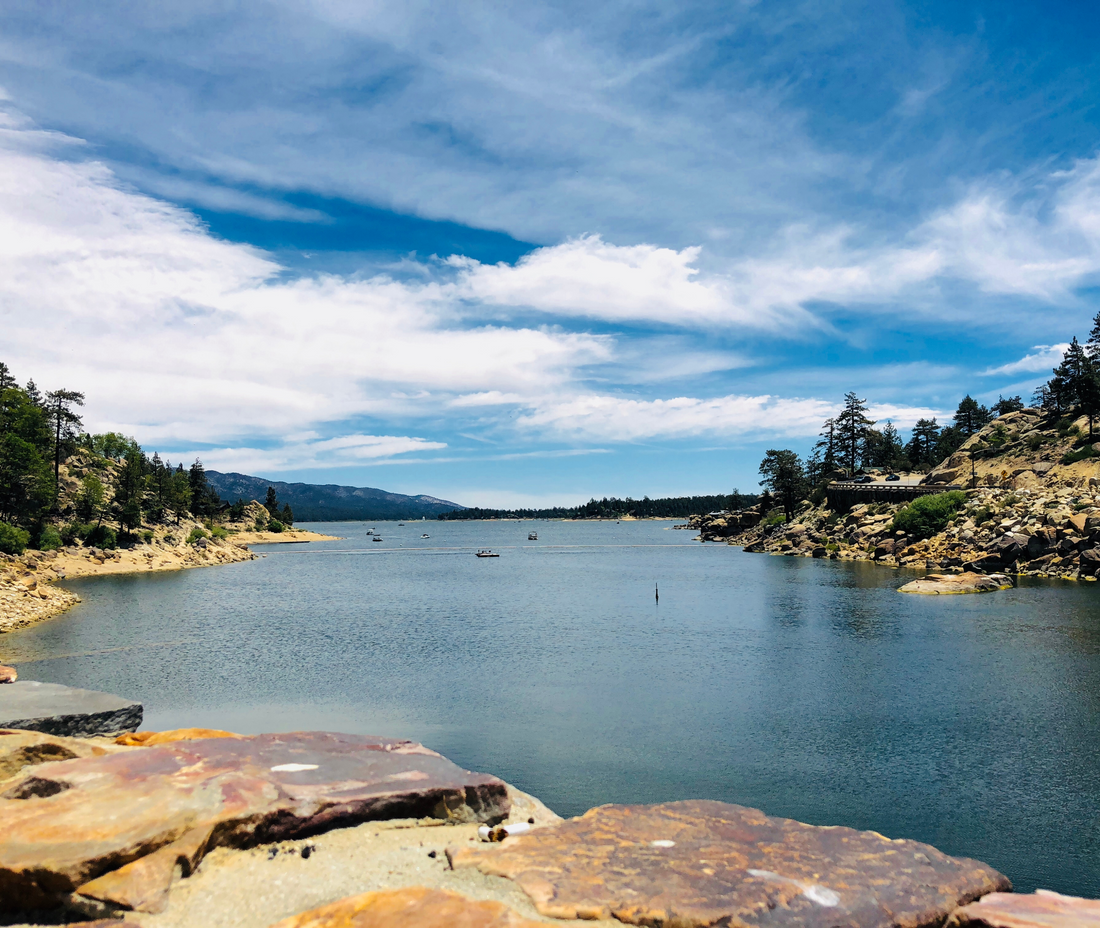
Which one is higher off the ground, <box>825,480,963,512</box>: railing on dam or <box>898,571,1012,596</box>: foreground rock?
<box>825,480,963,512</box>: railing on dam

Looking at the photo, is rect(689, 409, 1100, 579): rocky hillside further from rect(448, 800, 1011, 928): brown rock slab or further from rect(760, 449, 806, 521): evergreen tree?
rect(448, 800, 1011, 928): brown rock slab

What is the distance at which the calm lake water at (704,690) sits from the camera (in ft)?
63.2

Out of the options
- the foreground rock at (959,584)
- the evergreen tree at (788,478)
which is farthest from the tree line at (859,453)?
the foreground rock at (959,584)

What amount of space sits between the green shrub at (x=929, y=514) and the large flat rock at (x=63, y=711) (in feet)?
318

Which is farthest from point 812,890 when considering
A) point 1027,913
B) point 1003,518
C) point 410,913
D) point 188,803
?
point 1003,518

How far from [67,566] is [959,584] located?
110247 millimetres

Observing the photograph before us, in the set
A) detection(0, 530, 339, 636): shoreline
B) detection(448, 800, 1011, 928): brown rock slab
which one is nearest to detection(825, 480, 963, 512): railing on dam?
detection(448, 800, 1011, 928): brown rock slab

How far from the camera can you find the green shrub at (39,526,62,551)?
304 ft

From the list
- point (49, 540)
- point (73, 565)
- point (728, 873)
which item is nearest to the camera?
point (728, 873)

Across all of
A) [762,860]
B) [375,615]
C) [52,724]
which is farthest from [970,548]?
[52,724]

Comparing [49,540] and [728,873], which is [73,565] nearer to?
[49,540]

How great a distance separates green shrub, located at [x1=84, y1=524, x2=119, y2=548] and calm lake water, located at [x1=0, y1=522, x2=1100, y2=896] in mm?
44243

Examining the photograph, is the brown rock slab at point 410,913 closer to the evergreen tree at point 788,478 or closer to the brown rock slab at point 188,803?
the brown rock slab at point 188,803

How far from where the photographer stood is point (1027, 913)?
30.7 ft
